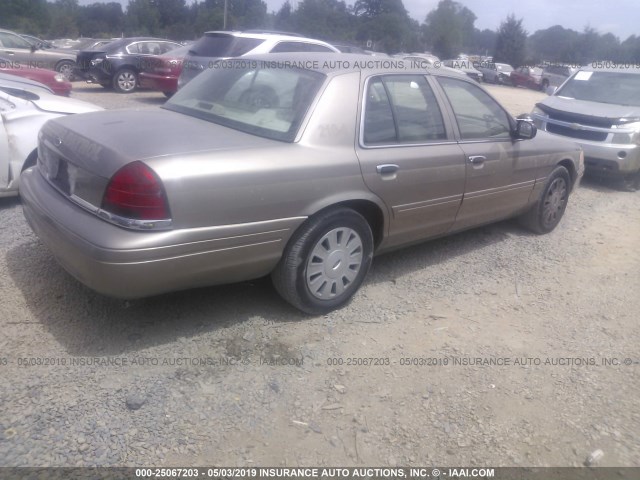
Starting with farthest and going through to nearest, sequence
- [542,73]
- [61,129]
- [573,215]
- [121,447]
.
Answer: [542,73] → [573,215] → [61,129] → [121,447]

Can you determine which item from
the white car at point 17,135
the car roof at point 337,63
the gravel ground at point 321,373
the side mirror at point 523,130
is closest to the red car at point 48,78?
the white car at point 17,135

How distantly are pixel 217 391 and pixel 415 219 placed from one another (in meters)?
1.92

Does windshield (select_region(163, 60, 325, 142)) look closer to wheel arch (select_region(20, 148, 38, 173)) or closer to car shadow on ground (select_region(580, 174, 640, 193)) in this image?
wheel arch (select_region(20, 148, 38, 173))

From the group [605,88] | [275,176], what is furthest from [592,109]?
[275,176]

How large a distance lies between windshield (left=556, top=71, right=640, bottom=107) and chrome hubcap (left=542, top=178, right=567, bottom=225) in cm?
369

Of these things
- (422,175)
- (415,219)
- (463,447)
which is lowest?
(463,447)

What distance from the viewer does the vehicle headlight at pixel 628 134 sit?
25.4 ft

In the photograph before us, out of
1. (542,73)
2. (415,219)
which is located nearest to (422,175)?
(415,219)

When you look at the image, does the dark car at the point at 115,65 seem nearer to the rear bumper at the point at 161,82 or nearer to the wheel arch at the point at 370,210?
the rear bumper at the point at 161,82

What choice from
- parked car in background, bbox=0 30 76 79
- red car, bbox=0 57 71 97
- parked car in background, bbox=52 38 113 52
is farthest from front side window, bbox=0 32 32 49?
parked car in background, bbox=52 38 113 52

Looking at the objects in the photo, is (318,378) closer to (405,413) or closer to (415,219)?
(405,413)

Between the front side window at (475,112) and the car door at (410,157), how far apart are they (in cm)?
20

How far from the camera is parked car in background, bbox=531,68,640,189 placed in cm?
780

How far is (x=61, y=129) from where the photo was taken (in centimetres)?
357
